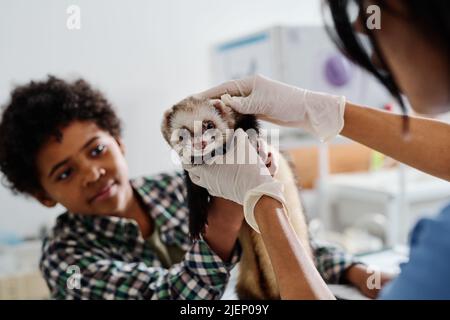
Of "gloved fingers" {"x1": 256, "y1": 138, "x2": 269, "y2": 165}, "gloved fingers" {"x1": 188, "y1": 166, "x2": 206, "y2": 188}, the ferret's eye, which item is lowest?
"gloved fingers" {"x1": 188, "y1": 166, "x2": 206, "y2": 188}

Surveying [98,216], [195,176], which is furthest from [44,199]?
[195,176]

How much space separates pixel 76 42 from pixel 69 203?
0.39 meters

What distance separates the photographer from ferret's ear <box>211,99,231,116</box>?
0.68m

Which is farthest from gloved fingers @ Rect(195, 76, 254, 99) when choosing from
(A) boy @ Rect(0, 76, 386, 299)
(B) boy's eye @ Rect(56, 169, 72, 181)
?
(B) boy's eye @ Rect(56, 169, 72, 181)

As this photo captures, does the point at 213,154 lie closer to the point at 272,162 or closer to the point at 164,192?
the point at 272,162

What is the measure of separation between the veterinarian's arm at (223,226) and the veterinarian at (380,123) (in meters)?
0.04

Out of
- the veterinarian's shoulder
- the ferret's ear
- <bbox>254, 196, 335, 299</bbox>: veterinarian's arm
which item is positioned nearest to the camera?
<bbox>254, 196, 335, 299</bbox>: veterinarian's arm

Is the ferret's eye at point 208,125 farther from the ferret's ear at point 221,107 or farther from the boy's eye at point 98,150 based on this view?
the boy's eye at point 98,150

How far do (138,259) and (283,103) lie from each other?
0.49 m

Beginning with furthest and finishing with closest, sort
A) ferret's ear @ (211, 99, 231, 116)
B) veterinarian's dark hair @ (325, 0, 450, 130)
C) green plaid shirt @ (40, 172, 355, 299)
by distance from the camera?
1. green plaid shirt @ (40, 172, 355, 299)
2. ferret's ear @ (211, 99, 231, 116)
3. veterinarian's dark hair @ (325, 0, 450, 130)

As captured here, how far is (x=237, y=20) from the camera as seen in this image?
5.98ft

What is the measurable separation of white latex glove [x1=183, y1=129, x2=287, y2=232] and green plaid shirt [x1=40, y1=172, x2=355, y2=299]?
0.13 metres

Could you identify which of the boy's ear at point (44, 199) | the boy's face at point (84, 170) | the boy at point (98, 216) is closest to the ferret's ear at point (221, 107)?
the boy at point (98, 216)

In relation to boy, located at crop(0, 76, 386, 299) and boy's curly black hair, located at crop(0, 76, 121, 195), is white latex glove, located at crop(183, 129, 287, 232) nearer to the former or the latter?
boy, located at crop(0, 76, 386, 299)
